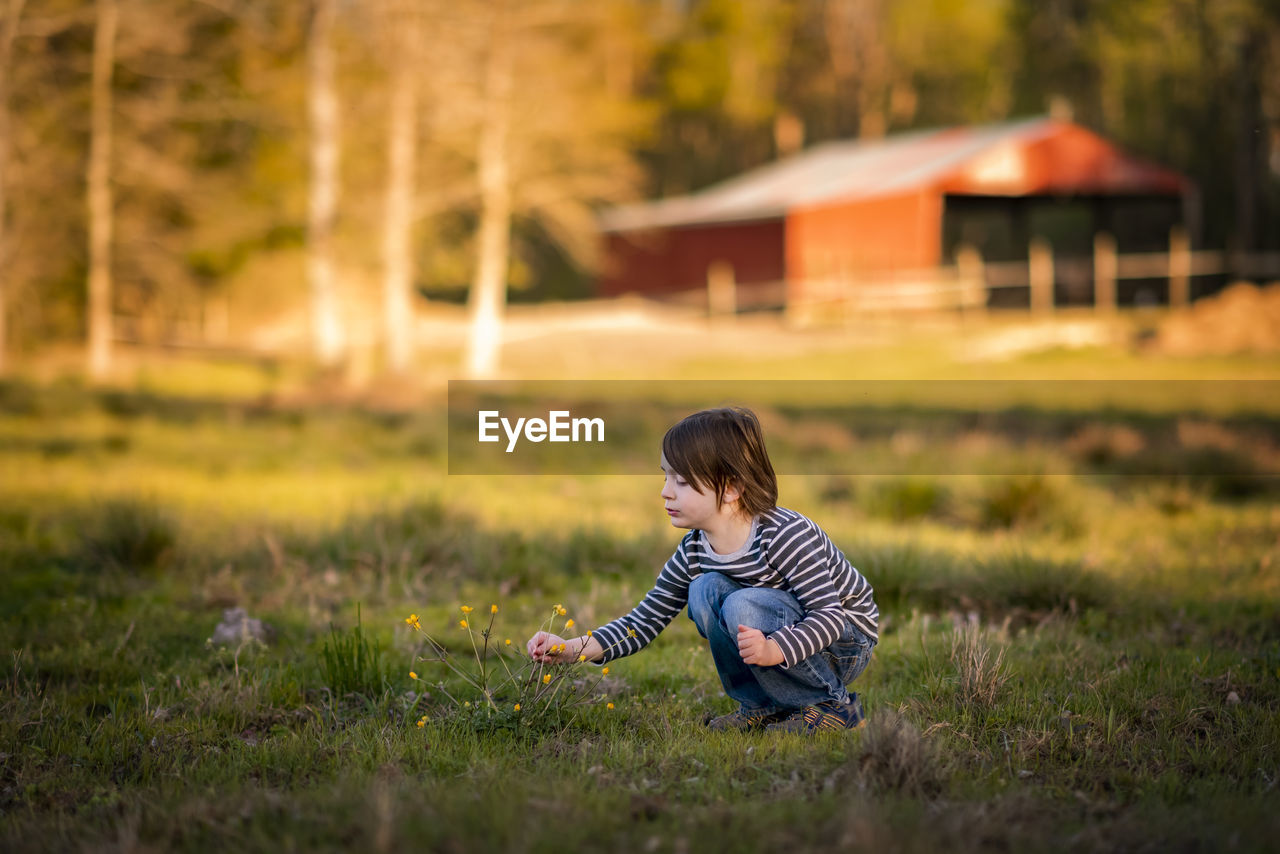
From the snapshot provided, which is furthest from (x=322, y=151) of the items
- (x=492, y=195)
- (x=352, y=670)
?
(x=352, y=670)

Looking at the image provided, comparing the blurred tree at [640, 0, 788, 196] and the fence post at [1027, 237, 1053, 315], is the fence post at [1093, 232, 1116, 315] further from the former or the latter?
the blurred tree at [640, 0, 788, 196]

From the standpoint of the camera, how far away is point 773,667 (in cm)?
377

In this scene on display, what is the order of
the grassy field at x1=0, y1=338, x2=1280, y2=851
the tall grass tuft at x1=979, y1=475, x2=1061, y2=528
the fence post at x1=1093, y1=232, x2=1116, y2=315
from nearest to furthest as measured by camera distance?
the grassy field at x1=0, y1=338, x2=1280, y2=851 → the tall grass tuft at x1=979, y1=475, x2=1061, y2=528 → the fence post at x1=1093, y1=232, x2=1116, y2=315

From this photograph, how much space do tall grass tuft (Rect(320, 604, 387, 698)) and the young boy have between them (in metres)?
0.87

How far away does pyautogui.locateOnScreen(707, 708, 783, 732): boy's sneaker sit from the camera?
3842 mm

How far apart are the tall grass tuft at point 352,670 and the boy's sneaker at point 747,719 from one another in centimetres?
126

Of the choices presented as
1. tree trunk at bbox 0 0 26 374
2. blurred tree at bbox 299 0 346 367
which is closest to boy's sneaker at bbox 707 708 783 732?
blurred tree at bbox 299 0 346 367

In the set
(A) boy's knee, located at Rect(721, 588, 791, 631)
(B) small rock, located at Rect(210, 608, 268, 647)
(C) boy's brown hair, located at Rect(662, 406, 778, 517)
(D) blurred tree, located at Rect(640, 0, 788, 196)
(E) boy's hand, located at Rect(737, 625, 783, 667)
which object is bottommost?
(B) small rock, located at Rect(210, 608, 268, 647)

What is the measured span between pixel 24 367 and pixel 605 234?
23189 mm

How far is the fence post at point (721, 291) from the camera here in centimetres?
3278

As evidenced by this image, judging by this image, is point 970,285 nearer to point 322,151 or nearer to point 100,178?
point 322,151

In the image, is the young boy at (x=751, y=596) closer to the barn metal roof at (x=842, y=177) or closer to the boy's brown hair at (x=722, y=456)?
the boy's brown hair at (x=722, y=456)

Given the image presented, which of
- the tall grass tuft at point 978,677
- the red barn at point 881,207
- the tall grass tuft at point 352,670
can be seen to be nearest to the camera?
the tall grass tuft at point 978,677

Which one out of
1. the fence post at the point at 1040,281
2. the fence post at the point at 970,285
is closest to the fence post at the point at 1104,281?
the fence post at the point at 1040,281
